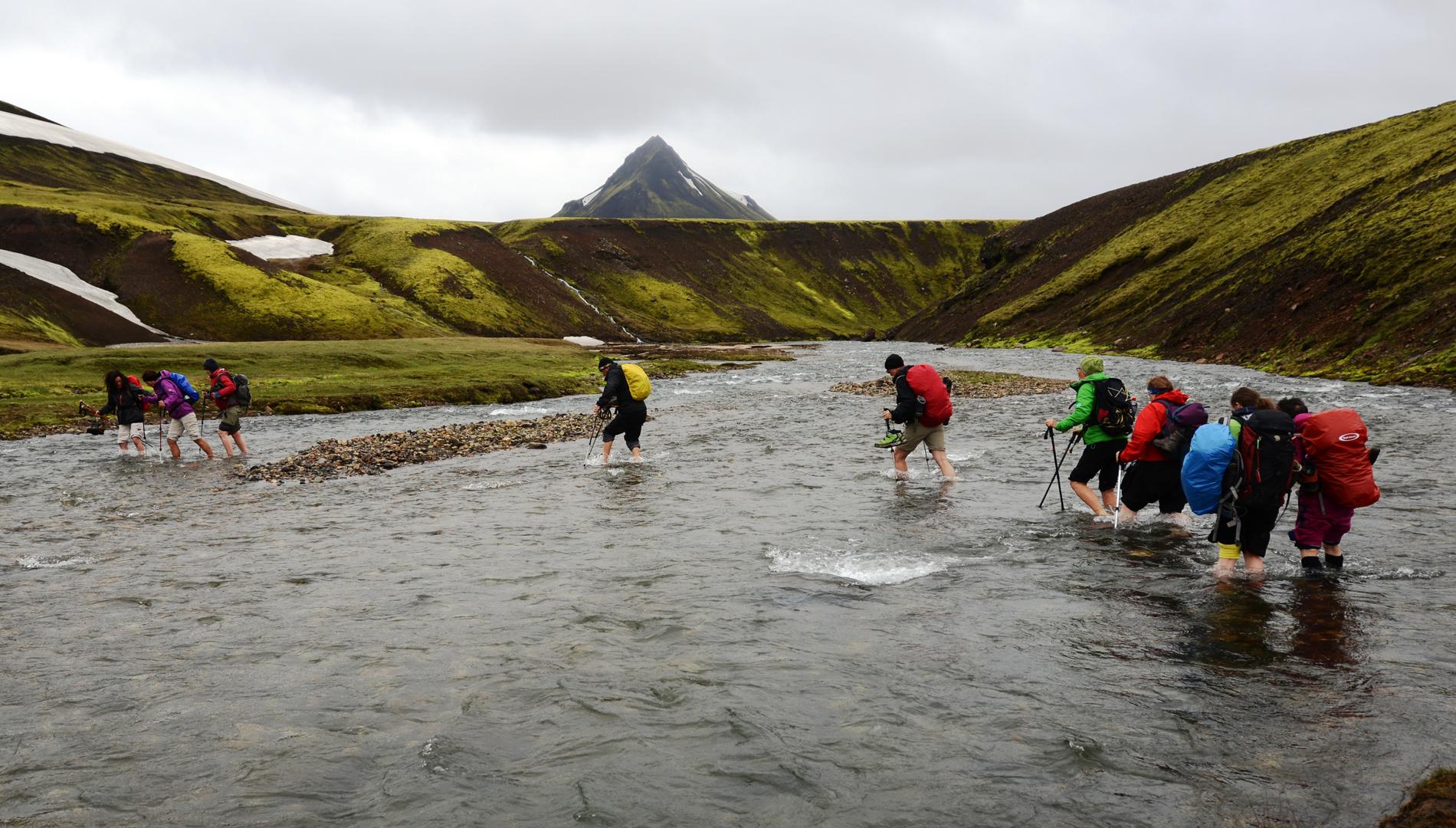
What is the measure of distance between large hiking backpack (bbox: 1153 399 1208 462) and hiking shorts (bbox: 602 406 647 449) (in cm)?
1510

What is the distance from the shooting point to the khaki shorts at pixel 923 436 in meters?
21.6

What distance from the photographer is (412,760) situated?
7.97 metres

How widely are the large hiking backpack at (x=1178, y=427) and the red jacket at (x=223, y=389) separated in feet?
93.2

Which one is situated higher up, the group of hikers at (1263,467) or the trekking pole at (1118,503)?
the group of hikers at (1263,467)

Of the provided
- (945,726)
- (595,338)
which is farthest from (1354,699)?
(595,338)

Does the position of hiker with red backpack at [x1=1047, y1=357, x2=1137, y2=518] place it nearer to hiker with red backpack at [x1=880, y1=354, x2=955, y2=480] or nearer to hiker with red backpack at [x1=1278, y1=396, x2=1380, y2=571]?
hiker with red backpack at [x1=1278, y1=396, x2=1380, y2=571]

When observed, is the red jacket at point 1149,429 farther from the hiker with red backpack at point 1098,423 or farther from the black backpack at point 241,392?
the black backpack at point 241,392

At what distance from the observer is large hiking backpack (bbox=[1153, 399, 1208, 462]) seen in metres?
14.9

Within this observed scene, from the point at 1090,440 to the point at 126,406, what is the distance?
31286 millimetres

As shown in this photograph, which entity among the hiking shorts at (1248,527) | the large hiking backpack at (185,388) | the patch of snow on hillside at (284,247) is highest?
the patch of snow on hillside at (284,247)

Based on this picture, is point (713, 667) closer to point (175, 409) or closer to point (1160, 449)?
point (1160, 449)

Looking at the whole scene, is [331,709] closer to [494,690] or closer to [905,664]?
[494,690]

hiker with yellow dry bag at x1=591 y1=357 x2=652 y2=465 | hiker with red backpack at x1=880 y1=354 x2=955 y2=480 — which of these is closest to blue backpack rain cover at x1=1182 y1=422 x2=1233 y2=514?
hiker with red backpack at x1=880 y1=354 x2=955 y2=480

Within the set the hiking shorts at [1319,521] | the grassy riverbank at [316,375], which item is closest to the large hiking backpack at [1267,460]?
the hiking shorts at [1319,521]
